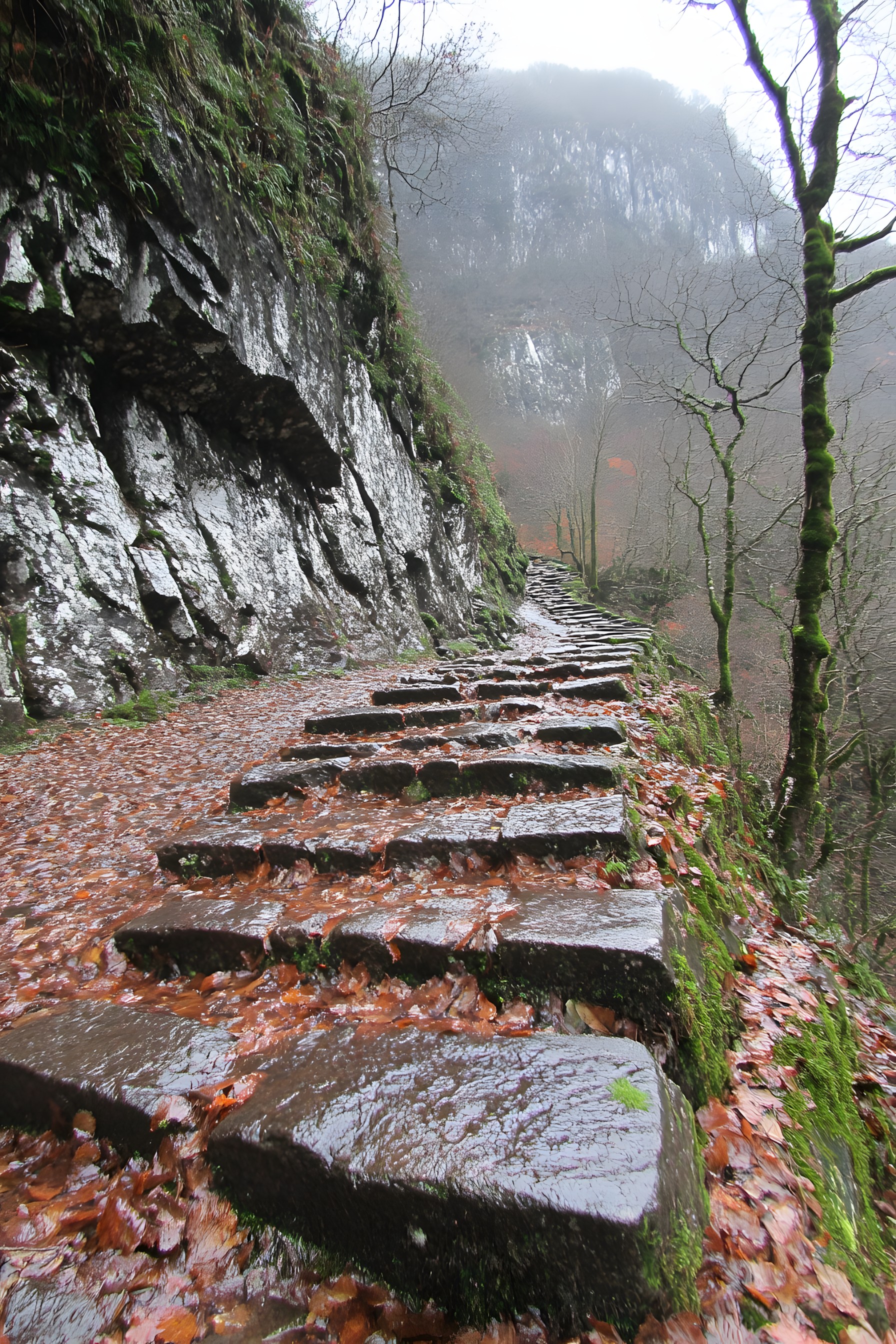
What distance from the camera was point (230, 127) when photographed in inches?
314

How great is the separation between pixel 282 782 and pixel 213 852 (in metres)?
→ 0.69

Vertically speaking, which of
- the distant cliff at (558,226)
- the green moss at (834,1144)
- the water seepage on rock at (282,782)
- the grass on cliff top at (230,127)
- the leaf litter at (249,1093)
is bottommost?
the green moss at (834,1144)

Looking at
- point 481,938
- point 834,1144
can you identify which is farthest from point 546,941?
point 834,1144

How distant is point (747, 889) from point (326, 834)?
104 inches

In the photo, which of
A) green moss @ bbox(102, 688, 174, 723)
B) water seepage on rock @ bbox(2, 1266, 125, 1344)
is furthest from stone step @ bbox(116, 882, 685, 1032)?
green moss @ bbox(102, 688, 174, 723)

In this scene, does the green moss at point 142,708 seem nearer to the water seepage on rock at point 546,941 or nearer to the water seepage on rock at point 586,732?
the water seepage on rock at point 586,732

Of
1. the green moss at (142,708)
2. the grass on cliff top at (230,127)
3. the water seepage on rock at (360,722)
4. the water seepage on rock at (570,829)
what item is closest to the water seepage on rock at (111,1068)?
the water seepage on rock at (570,829)

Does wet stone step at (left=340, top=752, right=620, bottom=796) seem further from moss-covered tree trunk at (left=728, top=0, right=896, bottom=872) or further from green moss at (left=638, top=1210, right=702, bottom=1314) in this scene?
moss-covered tree trunk at (left=728, top=0, right=896, bottom=872)

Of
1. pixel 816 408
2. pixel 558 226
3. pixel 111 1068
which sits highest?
pixel 558 226

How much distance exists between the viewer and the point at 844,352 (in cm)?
712

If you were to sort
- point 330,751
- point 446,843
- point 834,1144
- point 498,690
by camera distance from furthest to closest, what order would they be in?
point 498,690, point 330,751, point 446,843, point 834,1144

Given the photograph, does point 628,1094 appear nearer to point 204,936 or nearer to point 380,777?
point 204,936

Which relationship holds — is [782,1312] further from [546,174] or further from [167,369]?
[546,174]

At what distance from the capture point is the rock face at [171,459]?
5.82 m
